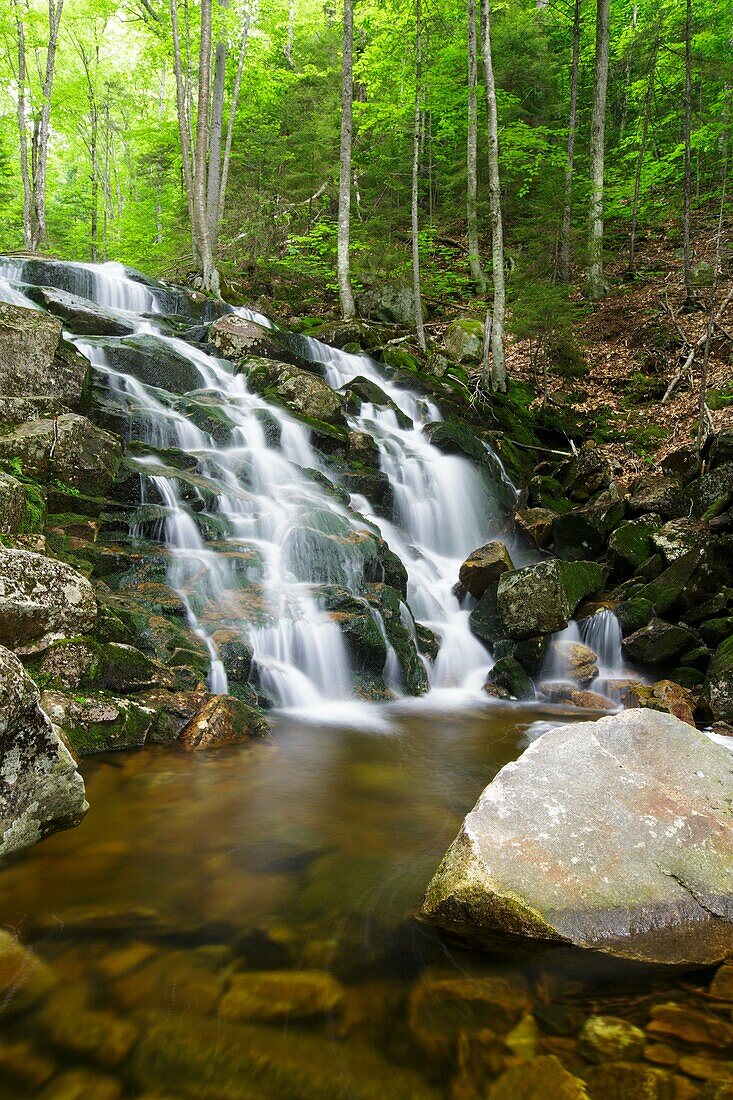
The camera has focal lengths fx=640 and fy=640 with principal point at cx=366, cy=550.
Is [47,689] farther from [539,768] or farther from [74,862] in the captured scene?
[539,768]

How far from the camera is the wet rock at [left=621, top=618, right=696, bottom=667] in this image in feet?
26.0

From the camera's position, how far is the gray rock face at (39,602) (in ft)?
16.4

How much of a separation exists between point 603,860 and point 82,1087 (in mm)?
2145

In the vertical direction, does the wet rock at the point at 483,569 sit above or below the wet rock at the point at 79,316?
below

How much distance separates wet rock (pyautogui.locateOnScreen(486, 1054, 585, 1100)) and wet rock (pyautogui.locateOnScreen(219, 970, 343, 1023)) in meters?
0.67

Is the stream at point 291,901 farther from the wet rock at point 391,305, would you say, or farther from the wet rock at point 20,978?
the wet rock at point 391,305

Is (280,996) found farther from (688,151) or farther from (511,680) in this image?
(688,151)

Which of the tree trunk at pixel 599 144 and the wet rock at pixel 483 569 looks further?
the tree trunk at pixel 599 144

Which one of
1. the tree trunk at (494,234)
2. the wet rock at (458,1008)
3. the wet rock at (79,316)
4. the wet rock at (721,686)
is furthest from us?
the tree trunk at (494,234)

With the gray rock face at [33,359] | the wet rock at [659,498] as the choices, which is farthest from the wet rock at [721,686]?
the gray rock face at [33,359]

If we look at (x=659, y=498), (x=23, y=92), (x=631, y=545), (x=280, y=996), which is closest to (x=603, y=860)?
(x=280, y=996)

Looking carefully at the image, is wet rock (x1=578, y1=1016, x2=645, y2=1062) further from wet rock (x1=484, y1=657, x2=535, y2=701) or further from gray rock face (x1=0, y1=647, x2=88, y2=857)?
wet rock (x1=484, y1=657, x2=535, y2=701)

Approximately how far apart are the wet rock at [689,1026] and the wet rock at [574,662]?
596cm

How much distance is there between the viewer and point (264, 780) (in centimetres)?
489
